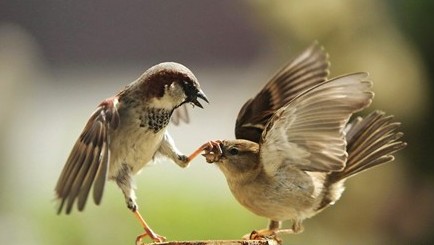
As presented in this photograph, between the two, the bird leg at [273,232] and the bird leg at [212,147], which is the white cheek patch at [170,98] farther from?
the bird leg at [273,232]

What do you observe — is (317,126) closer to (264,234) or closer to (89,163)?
(264,234)

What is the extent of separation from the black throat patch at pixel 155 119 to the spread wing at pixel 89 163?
0.06 metres

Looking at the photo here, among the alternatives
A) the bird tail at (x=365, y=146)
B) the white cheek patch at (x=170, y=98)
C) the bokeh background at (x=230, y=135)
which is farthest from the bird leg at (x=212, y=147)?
the bokeh background at (x=230, y=135)

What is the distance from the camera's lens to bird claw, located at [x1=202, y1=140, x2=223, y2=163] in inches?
66.4

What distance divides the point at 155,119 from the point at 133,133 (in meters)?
0.04

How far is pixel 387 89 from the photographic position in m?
3.24

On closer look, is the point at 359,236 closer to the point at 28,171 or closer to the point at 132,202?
the point at 28,171

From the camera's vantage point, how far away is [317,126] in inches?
65.7

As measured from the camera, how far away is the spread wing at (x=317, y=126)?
1.60 metres

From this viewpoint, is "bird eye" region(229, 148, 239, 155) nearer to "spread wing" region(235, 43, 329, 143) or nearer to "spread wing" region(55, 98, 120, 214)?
"spread wing" region(235, 43, 329, 143)

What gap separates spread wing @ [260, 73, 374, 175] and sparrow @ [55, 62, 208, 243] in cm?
16

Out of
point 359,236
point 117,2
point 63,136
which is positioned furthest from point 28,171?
point 117,2

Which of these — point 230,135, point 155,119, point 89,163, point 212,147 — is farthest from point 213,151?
point 230,135

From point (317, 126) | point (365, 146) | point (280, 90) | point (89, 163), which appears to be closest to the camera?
point (89, 163)
